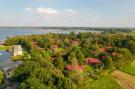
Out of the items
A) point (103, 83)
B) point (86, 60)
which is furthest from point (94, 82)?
point (86, 60)

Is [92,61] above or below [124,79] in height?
above

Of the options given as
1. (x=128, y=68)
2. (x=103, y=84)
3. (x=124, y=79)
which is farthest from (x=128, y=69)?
(x=103, y=84)

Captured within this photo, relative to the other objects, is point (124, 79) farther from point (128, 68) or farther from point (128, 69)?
point (128, 68)

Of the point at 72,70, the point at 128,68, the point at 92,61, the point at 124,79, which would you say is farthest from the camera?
the point at 92,61

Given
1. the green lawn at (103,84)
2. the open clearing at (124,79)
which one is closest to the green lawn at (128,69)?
the open clearing at (124,79)

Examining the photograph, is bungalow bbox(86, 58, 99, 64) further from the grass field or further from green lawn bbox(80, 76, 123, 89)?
green lawn bbox(80, 76, 123, 89)

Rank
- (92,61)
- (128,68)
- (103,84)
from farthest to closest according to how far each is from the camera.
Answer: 1. (92,61)
2. (128,68)
3. (103,84)

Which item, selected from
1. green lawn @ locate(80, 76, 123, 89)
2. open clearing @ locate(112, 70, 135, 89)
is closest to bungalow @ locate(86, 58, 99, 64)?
open clearing @ locate(112, 70, 135, 89)

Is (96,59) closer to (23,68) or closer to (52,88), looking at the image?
(23,68)
